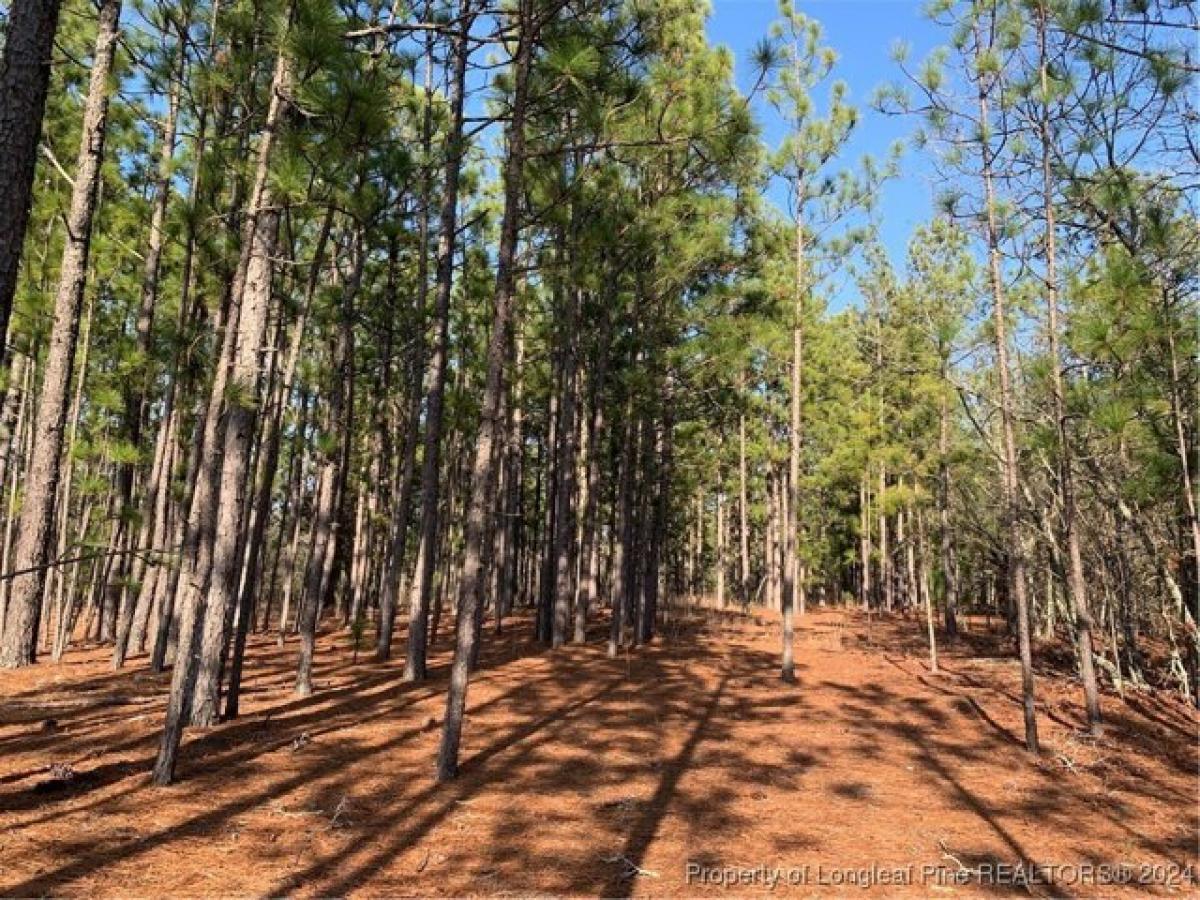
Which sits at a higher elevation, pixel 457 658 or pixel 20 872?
pixel 457 658

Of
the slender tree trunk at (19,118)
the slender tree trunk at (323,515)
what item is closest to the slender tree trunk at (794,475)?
the slender tree trunk at (323,515)

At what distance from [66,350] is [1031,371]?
33.6 ft

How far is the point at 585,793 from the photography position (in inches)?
242

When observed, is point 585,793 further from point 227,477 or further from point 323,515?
point 323,515

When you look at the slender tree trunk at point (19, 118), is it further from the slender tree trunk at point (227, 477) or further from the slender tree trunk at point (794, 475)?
the slender tree trunk at point (794, 475)

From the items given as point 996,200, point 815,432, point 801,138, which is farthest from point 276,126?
point 815,432

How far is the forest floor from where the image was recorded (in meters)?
4.49

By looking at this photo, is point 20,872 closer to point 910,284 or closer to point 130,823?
point 130,823

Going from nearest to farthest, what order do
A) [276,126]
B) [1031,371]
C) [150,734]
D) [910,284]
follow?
1. [276,126]
2. [150,734]
3. [1031,371]
4. [910,284]

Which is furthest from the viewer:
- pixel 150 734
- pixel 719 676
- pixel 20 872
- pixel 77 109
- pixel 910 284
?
pixel 910 284

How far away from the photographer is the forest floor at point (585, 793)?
4.49m

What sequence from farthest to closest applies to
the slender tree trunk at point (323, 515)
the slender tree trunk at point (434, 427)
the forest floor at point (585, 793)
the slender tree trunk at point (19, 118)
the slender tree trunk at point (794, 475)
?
the slender tree trunk at point (794, 475) < the slender tree trunk at point (434, 427) < the slender tree trunk at point (323, 515) < the forest floor at point (585, 793) < the slender tree trunk at point (19, 118)

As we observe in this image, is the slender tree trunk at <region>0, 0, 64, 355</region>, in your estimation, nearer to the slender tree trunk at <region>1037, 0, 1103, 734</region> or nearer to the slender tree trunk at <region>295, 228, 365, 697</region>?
the slender tree trunk at <region>295, 228, 365, 697</region>

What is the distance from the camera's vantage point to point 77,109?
10.8 m
